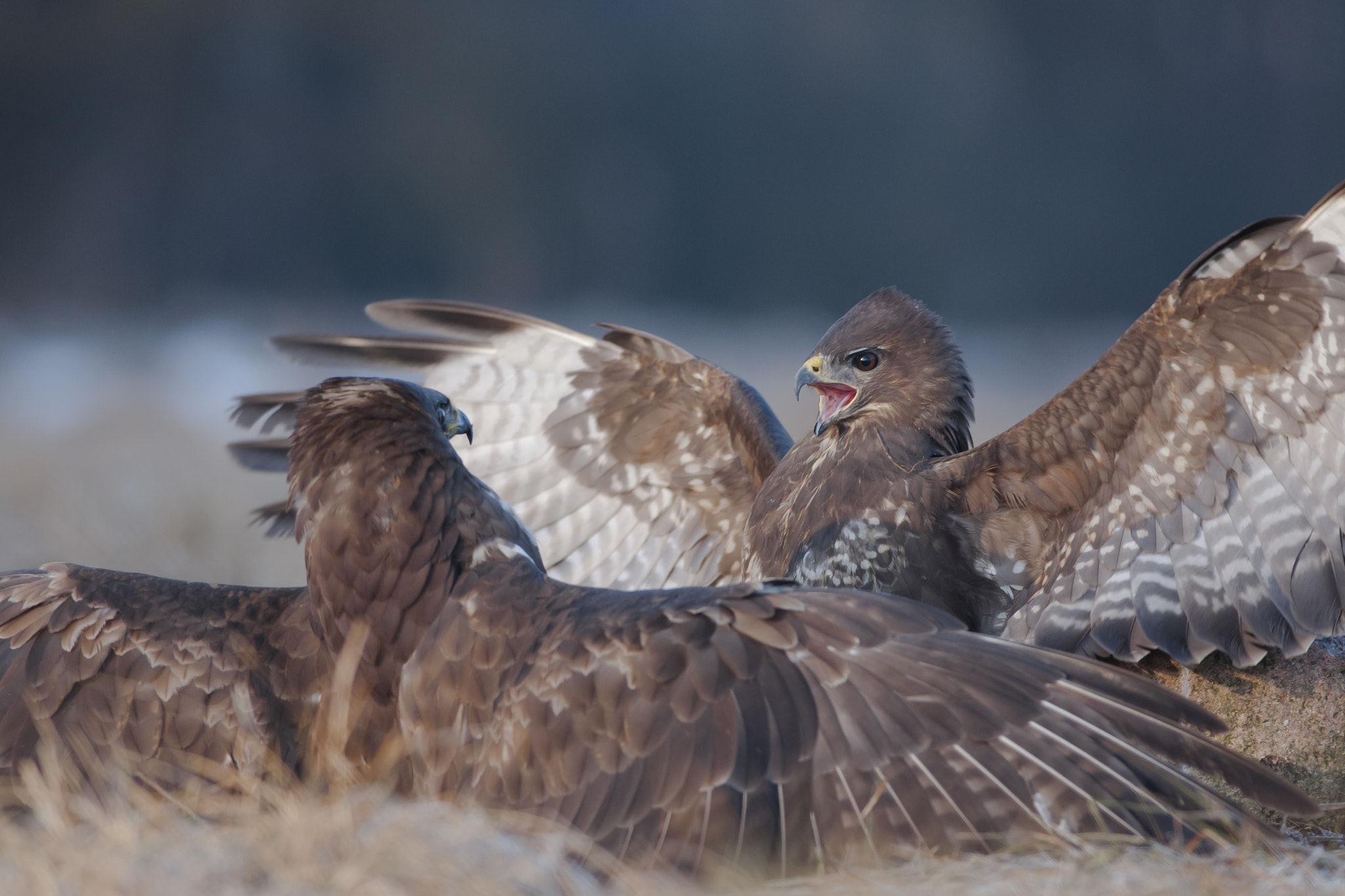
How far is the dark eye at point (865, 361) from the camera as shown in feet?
14.6

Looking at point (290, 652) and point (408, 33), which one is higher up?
point (408, 33)

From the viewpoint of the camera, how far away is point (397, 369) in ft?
18.2

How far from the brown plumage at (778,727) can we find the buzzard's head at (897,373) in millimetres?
1611

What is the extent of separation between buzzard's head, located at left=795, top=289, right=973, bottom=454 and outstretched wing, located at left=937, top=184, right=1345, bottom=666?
46 centimetres

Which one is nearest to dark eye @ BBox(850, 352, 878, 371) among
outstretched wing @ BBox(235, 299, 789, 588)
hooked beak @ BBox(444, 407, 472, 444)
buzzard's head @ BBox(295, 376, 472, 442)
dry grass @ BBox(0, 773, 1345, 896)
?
outstretched wing @ BBox(235, 299, 789, 588)

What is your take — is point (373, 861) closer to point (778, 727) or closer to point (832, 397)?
point (778, 727)

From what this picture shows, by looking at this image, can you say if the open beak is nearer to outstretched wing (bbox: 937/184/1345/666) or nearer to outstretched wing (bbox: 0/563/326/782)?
outstretched wing (bbox: 937/184/1345/666)

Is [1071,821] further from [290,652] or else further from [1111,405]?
[290,652]

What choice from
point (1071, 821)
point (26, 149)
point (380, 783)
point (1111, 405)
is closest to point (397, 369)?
point (380, 783)

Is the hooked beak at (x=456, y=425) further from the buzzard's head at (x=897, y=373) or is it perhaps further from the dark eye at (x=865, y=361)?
the dark eye at (x=865, y=361)

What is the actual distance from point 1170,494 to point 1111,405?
0.34 m

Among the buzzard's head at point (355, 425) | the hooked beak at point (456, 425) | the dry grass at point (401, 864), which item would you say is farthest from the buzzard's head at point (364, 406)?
the dry grass at point (401, 864)

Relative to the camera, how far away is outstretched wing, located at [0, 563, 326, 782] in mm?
3100

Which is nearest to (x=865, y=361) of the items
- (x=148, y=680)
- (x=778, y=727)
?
(x=778, y=727)
